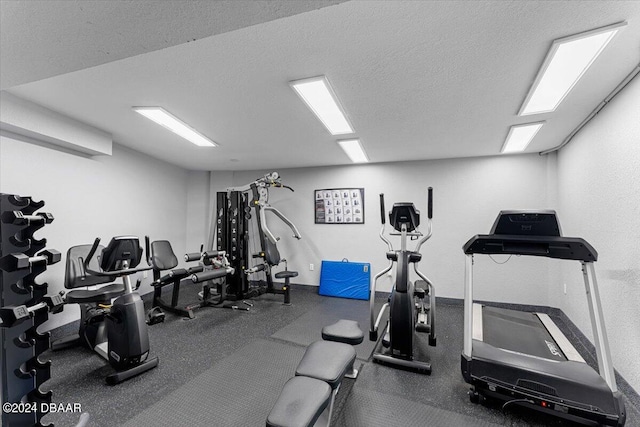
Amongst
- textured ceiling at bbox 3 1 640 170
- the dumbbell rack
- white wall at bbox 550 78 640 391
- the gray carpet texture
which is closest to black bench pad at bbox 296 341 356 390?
the gray carpet texture

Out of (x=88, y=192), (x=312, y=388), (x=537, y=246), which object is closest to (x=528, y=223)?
(x=537, y=246)

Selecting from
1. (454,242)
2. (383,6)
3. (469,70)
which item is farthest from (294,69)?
(454,242)

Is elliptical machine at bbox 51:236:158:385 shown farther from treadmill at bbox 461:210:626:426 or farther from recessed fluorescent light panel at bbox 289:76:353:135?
treadmill at bbox 461:210:626:426

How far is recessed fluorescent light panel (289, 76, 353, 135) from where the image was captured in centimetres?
201

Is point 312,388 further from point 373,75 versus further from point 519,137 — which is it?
point 519,137

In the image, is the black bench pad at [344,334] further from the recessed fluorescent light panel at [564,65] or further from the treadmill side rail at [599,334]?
the recessed fluorescent light panel at [564,65]

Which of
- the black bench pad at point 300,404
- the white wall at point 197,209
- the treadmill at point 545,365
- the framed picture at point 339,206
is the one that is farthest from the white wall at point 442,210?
the black bench pad at point 300,404

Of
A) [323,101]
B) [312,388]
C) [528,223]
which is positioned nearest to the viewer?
[312,388]

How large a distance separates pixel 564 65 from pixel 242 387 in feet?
11.6

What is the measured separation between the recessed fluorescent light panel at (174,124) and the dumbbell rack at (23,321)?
161cm

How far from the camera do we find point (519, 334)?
8.83 feet

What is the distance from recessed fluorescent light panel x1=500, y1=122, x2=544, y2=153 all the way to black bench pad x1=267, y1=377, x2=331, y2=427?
3.37 meters

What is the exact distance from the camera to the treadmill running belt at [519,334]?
233 cm

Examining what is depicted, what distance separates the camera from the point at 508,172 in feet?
13.0
